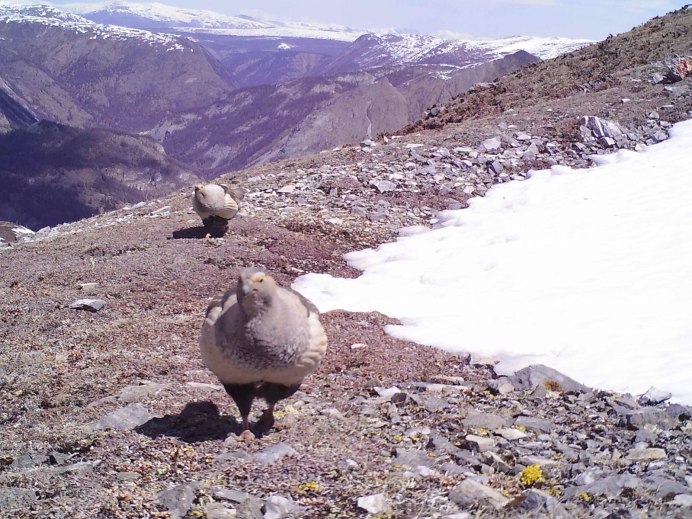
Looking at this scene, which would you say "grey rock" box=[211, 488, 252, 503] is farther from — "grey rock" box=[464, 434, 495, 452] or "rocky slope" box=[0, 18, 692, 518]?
"grey rock" box=[464, 434, 495, 452]

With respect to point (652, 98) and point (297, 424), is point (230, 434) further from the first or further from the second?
point (652, 98)

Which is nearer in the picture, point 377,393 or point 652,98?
point 377,393

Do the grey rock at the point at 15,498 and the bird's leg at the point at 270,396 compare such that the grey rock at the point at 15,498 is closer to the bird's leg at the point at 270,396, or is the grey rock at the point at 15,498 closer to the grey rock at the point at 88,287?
the bird's leg at the point at 270,396

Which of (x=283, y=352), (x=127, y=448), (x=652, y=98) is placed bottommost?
(x=127, y=448)

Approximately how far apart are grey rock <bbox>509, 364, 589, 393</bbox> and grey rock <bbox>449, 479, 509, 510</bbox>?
2.82 m

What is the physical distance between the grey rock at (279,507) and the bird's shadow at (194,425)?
56.6 inches

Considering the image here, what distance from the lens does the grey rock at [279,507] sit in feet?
15.3

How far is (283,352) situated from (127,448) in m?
1.62

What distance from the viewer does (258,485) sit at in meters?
5.08

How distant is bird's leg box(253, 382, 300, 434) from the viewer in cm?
600

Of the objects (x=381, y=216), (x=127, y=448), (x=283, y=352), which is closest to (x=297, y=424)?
(x=283, y=352)

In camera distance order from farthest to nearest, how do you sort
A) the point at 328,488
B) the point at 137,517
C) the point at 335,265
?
the point at 335,265 < the point at 328,488 < the point at 137,517

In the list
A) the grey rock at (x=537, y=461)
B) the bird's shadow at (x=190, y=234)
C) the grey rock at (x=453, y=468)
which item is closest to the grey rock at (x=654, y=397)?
the grey rock at (x=537, y=461)

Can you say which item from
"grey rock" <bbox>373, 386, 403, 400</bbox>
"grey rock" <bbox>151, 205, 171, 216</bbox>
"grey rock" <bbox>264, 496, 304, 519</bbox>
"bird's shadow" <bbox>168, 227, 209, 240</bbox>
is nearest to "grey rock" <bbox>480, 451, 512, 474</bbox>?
"grey rock" <bbox>264, 496, 304, 519</bbox>
